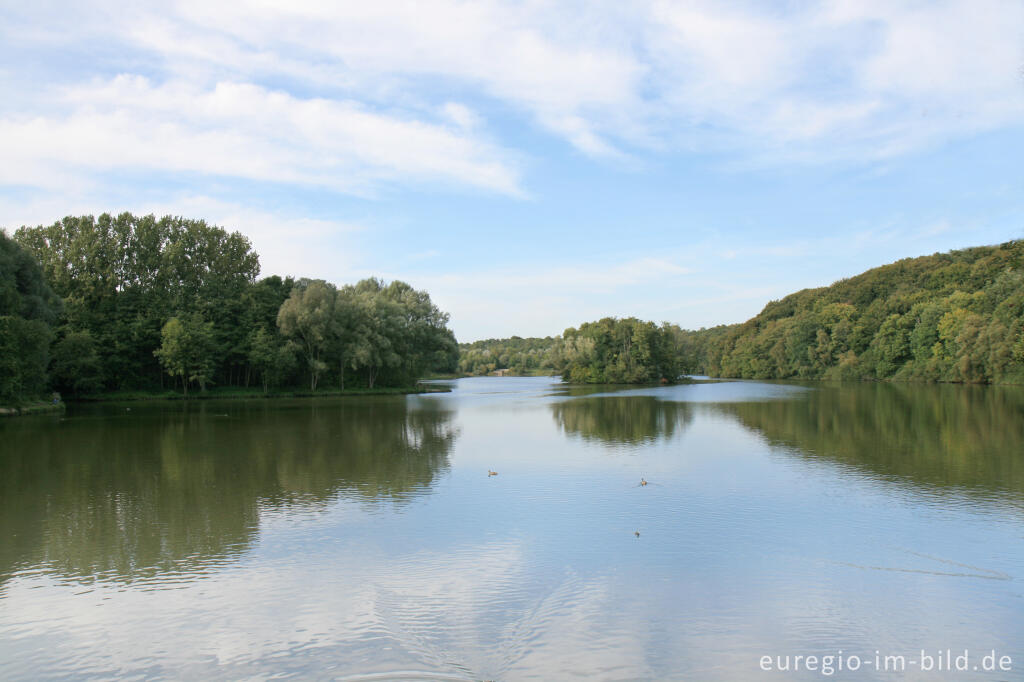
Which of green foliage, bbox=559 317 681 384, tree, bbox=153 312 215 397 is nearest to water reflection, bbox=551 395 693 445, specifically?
tree, bbox=153 312 215 397

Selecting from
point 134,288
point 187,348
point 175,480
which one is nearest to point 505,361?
point 134,288

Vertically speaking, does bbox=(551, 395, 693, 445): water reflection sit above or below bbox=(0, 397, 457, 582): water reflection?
below

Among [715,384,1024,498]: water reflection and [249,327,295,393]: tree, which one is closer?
[715,384,1024,498]: water reflection

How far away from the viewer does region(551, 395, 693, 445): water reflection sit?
22.0 m

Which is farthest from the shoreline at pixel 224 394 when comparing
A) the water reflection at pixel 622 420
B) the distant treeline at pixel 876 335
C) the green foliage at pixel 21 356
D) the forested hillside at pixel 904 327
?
the forested hillside at pixel 904 327

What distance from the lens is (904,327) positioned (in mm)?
72562

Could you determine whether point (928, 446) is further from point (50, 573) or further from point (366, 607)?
point (50, 573)

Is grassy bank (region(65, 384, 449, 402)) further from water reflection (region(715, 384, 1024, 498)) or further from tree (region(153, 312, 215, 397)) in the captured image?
water reflection (region(715, 384, 1024, 498))

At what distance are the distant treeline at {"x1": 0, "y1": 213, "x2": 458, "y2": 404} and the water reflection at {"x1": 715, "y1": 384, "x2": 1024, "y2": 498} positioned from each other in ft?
97.2

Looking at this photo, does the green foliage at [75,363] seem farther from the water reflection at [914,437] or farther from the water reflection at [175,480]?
the water reflection at [914,437]

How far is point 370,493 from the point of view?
12.7 metres

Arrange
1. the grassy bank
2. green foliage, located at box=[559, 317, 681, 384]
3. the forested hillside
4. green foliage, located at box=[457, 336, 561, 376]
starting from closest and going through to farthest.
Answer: the grassy bank → the forested hillside → green foliage, located at box=[559, 317, 681, 384] → green foliage, located at box=[457, 336, 561, 376]

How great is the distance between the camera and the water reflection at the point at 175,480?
916cm

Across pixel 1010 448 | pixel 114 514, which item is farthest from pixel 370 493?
pixel 1010 448
